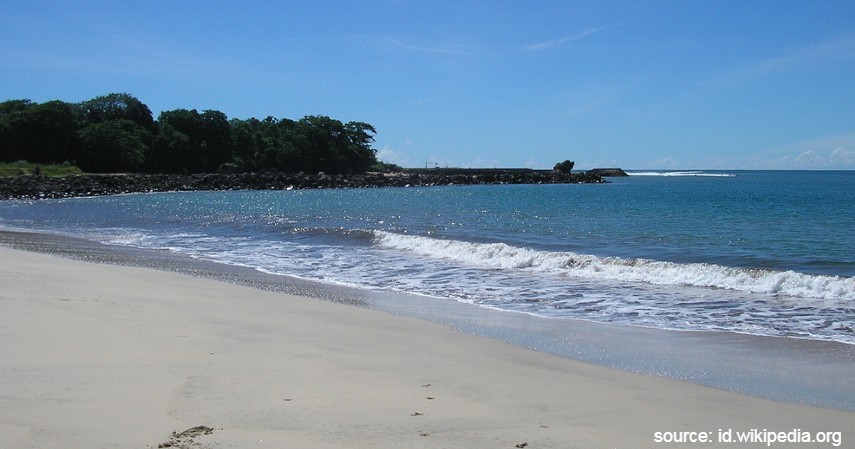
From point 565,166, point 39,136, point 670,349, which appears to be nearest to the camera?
point 670,349

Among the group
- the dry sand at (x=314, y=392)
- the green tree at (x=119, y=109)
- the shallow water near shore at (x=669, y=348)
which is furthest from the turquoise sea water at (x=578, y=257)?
the green tree at (x=119, y=109)

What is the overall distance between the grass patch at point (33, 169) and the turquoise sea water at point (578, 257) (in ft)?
117

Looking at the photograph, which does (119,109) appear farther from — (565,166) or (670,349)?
(670,349)

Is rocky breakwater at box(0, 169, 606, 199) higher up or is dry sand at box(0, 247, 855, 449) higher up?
rocky breakwater at box(0, 169, 606, 199)

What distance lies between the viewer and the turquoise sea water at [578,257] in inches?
413

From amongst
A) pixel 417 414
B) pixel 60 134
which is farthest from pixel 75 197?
pixel 417 414

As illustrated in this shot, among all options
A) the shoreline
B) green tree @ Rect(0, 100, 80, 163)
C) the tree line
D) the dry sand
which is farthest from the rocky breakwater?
the dry sand

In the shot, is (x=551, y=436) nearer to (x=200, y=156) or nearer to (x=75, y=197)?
(x=75, y=197)

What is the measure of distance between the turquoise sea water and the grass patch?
35568 millimetres

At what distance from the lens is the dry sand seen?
13.5ft

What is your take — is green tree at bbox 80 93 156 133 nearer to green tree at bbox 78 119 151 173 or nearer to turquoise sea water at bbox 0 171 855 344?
green tree at bbox 78 119 151 173

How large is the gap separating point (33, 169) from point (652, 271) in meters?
68.4

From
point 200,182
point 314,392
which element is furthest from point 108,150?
point 314,392

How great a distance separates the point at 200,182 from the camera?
70312 millimetres
